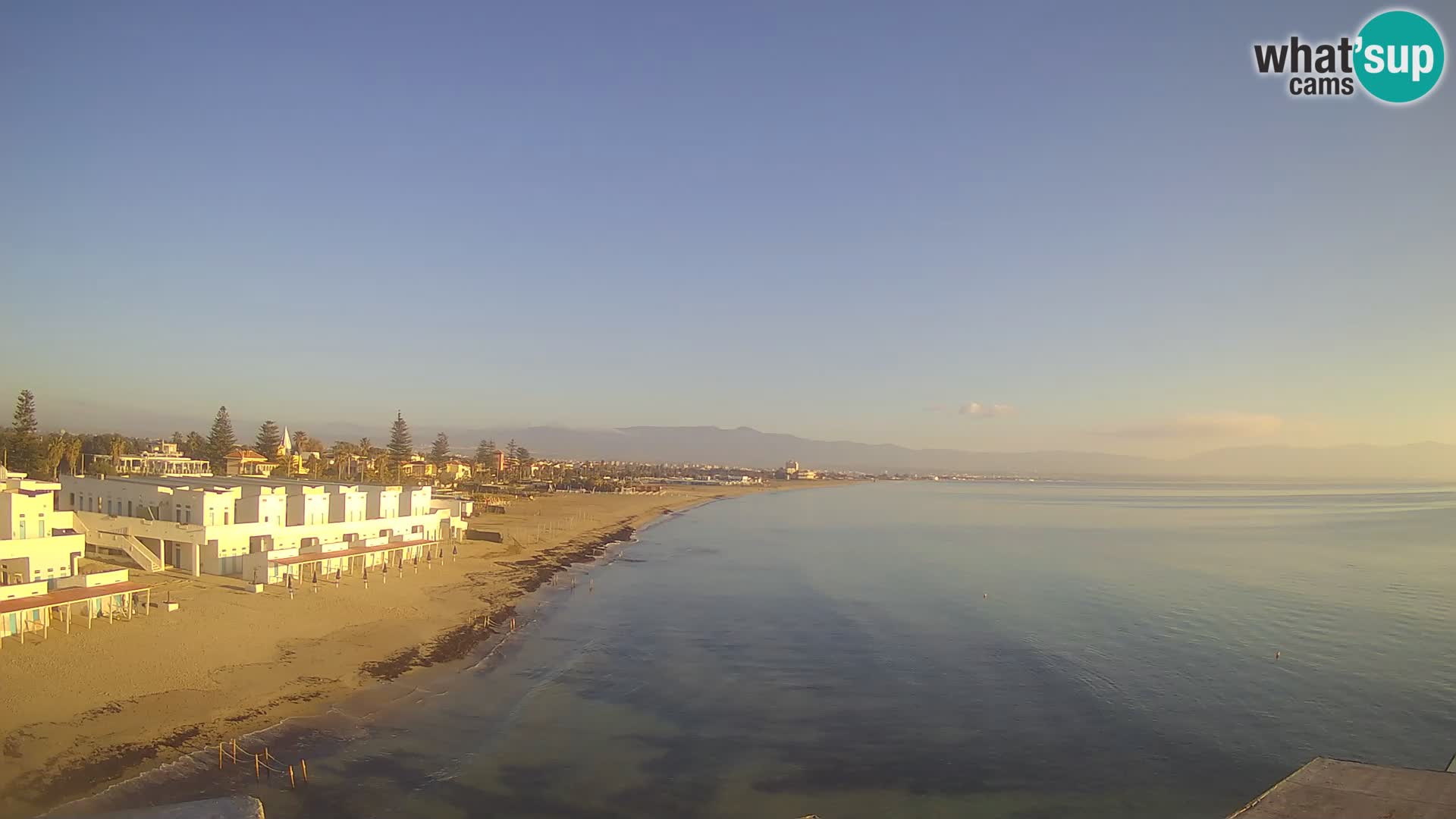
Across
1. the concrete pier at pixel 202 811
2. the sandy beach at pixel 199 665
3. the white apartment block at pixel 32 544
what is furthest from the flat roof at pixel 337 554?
the concrete pier at pixel 202 811

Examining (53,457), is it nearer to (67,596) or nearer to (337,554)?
(337,554)

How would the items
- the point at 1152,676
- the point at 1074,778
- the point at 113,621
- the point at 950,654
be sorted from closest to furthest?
the point at 1074,778 < the point at 113,621 < the point at 1152,676 < the point at 950,654

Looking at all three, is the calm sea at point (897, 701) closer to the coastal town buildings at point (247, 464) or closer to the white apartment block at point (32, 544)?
the white apartment block at point (32, 544)

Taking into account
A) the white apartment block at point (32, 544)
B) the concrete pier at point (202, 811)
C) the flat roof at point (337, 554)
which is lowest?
the concrete pier at point (202, 811)

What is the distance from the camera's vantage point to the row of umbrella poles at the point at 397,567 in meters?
31.3

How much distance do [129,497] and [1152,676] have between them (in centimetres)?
4006

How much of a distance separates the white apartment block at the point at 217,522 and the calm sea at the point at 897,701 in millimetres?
10614

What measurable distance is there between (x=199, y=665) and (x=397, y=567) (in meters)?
17.8

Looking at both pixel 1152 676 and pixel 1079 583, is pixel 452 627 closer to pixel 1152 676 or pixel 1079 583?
pixel 1152 676

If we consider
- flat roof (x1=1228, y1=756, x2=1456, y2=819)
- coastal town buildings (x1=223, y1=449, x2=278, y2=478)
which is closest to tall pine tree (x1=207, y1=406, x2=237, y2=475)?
coastal town buildings (x1=223, y1=449, x2=278, y2=478)

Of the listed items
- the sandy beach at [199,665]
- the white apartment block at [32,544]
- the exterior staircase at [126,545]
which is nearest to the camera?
the sandy beach at [199,665]

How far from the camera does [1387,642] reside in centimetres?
3062

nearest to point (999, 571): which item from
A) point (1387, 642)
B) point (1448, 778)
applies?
point (1387, 642)

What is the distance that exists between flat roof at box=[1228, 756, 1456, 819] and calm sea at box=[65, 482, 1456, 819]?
9.97ft
